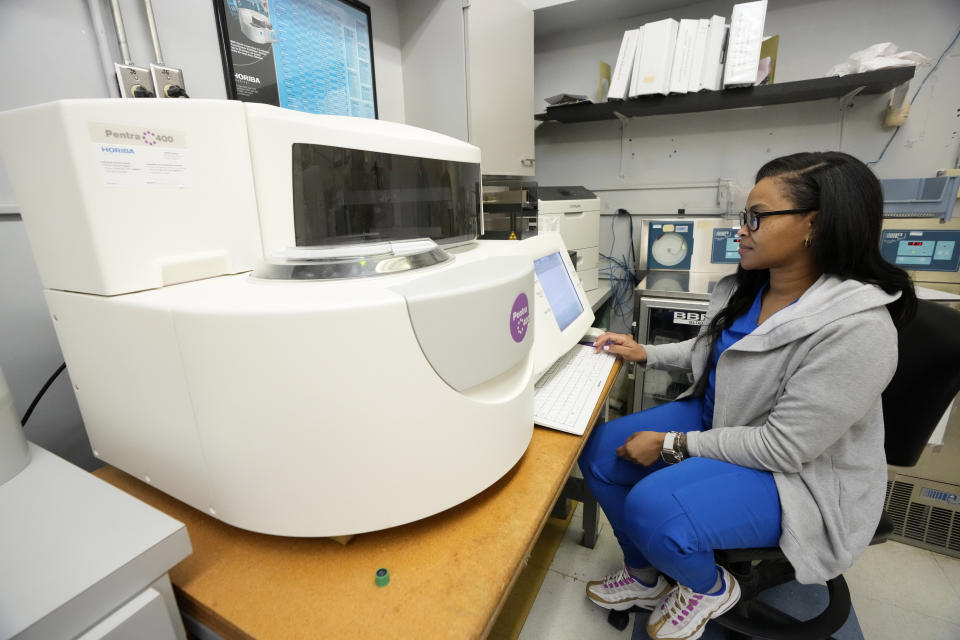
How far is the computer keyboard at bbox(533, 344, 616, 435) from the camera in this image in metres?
0.87

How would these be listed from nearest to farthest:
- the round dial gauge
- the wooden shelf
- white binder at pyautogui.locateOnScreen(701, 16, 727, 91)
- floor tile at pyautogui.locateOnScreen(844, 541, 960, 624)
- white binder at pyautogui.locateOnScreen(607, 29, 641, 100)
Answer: floor tile at pyautogui.locateOnScreen(844, 541, 960, 624) → the wooden shelf → white binder at pyautogui.locateOnScreen(701, 16, 727, 91) → white binder at pyautogui.locateOnScreen(607, 29, 641, 100) → the round dial gauge

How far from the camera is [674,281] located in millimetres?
2152

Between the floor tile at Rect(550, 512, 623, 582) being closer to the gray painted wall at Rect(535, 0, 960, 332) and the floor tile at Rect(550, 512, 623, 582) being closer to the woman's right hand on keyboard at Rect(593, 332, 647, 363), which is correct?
the woman's right hand on keyboard at Rect(593, 332, 647, 363)

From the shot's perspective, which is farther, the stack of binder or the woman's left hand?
the stack of binder

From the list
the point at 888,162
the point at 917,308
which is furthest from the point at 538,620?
the point at 888,162

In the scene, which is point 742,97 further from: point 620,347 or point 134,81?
point 134,81

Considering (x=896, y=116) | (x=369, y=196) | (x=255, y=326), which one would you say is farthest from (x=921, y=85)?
(x=255, y=326)

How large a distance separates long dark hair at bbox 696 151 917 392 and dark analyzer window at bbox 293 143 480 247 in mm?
786

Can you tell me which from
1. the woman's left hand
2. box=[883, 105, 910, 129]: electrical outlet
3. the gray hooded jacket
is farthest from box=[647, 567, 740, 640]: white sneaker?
box=[883, 105, 910, 129]: electrical outlet

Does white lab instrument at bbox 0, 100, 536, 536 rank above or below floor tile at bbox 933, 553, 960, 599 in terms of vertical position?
above

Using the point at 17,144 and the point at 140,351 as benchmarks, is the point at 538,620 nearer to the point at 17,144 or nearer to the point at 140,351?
the point at 140,351

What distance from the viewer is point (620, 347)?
4.11ft

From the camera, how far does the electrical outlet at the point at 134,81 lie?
955 mm

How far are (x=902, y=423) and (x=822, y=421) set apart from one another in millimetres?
367
